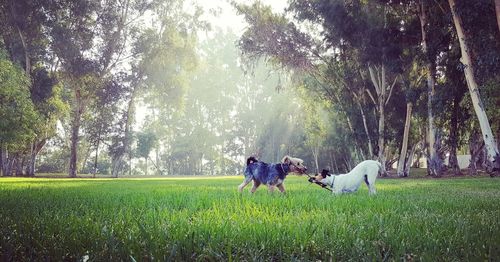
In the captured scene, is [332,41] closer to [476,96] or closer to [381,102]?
[381,102]

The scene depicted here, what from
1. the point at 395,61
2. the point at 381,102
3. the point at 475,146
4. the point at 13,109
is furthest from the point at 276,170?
the point at 475,146

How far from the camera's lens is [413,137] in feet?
108

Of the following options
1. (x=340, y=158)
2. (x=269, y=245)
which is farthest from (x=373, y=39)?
(x=340, y=158)

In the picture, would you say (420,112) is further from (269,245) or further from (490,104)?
(269,245)

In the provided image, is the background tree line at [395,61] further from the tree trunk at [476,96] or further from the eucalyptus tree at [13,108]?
the eucalyptus tree at [13,108]

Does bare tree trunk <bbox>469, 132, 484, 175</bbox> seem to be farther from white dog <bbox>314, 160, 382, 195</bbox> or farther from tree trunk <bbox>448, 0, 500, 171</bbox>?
white dog <bbox>314, 160, 382, 195</bbox>

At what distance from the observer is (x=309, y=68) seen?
94.1 feet

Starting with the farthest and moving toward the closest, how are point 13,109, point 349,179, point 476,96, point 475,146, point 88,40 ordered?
point 88,40
point 475,146
point 13,109
point 476,96
point 349,179

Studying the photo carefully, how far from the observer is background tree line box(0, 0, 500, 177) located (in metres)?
21.2

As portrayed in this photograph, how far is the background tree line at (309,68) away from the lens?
69.5ft

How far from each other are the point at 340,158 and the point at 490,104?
3042 cm

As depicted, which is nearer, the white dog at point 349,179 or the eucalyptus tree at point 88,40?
the white dog at point 349,179

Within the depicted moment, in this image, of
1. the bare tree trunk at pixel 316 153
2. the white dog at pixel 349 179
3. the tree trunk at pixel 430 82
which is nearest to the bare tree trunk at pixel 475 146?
the tree trunk at pixel 430 82

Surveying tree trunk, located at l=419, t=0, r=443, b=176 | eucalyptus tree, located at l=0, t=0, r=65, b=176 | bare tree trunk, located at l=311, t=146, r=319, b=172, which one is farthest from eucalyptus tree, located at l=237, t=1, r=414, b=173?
bare tree trunk, located at l=311, t=146, r=319, b=172
